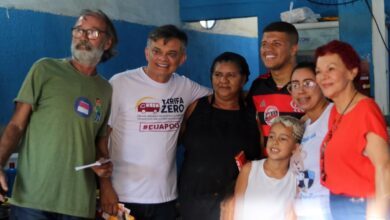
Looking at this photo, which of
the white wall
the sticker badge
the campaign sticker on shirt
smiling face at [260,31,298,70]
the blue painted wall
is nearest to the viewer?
the campaign sticker on shirt

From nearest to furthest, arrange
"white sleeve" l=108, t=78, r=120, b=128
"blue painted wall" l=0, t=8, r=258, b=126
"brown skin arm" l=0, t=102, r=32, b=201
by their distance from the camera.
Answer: "brown skin arm" l=0, t=102, r=32, b=201, "white sleeve" l=108, t=78, r=120, b=128, "blue painted wall" l=0, t=8, r=258, b=126

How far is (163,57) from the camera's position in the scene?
309 centimetres

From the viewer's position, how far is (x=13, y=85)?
3.98m

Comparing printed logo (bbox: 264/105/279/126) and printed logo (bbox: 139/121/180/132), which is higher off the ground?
printed logo (bbox: 264/105/279/126)

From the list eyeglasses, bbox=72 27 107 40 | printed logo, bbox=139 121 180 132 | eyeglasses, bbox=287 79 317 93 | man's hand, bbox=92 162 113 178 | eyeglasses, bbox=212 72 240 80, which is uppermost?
eyeglasses, bbox=72 27 107 40

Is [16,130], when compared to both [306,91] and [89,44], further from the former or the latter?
[306,91]

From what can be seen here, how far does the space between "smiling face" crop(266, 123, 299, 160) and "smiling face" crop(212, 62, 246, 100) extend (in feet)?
1.31

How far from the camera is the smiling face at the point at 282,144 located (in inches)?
113

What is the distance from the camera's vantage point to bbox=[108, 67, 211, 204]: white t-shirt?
3.05 m

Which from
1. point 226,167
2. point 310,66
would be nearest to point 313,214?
point 226,167

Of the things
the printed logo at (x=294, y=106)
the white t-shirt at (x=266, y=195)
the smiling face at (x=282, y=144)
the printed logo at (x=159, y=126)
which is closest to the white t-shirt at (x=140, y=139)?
the printed logo at (x=159, y=126)

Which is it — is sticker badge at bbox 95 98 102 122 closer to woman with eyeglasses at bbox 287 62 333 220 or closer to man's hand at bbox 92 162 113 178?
man's hand at bbox 92 162 113 178

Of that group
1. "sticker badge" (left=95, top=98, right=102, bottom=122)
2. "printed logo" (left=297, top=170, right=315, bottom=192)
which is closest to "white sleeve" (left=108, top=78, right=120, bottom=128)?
"sticker badge" (left=95, top=98, right=102, bottom=122)

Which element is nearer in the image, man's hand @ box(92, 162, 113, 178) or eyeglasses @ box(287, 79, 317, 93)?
man's hand @ box(92, 162, 113, 178)
